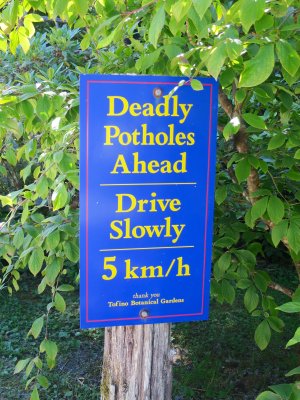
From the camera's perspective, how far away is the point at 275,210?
1914 mm

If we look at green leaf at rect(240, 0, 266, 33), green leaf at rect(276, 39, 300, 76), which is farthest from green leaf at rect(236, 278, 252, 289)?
green leaf at rect(240, 0, 266, 33)

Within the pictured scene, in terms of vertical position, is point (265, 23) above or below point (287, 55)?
above

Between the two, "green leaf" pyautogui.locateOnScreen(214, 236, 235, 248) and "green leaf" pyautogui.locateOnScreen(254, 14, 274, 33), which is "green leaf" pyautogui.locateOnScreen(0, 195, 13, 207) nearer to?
"green leaf" pyautogui.locateOnScreen(214, 236, 235, 248)

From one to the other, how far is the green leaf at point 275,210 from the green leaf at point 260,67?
74 cm

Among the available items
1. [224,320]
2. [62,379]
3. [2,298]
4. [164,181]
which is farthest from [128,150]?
[2,298]

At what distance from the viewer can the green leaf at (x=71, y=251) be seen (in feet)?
6.44

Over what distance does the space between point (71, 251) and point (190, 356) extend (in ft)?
8.28

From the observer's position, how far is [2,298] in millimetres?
5449

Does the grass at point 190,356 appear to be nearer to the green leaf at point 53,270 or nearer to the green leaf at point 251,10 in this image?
the green leaf at point 53,270

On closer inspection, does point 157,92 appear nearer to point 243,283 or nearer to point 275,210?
point 275,210

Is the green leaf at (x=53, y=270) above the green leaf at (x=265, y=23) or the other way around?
the other way around

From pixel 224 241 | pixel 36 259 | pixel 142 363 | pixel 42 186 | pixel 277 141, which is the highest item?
pixel 277 141

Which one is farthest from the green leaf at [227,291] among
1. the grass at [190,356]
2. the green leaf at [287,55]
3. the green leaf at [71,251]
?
the grass at [190,356]

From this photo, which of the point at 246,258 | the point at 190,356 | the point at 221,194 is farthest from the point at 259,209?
the point at 190,356
